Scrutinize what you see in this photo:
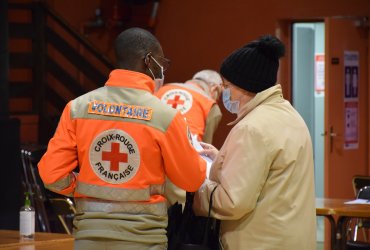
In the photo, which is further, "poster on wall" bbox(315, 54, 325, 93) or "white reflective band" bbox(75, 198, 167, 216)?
"poster on wall" bbox(315, 54, 325, 93)

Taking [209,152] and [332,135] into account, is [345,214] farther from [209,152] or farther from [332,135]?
[332,135]

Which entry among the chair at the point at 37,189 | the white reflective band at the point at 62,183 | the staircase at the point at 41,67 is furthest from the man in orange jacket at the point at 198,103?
the white reflective band at the point at 62,183

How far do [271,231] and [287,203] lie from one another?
0.38 feet

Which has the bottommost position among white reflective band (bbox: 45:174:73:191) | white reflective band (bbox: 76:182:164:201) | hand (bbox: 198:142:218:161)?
white reflective band (bbox: 76:182:164:201)

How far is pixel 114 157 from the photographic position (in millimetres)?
3193

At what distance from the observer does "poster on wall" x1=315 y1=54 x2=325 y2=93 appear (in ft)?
32.9

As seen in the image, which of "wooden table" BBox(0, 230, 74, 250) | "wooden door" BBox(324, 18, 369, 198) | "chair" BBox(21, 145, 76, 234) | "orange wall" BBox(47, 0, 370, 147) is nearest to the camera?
"wooden table" BBox(0, 230, 74, 250)

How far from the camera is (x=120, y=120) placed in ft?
10.5

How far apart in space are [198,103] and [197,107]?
40 mm

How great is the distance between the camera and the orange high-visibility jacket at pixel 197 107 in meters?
6.85

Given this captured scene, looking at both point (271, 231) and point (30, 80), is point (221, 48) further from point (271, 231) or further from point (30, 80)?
point (271, 231)

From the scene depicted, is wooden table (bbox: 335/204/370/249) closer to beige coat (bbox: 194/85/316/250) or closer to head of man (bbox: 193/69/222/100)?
head of man (bbox: 193/69/222/100)

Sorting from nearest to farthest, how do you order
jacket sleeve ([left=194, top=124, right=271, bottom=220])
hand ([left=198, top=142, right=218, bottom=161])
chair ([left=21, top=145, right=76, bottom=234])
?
jacket sleeve ([left=194, top=124, right=271, bottom=220]) → hand ([left=198, top=142, right=218, bottom=161]) → chair ([left=21, top=145, right=76, bottom=234])

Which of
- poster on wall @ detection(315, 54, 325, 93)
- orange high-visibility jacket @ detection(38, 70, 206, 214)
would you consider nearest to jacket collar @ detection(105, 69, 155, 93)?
orange high-visibility jacket @ detection(38, 70, 206, 214)
